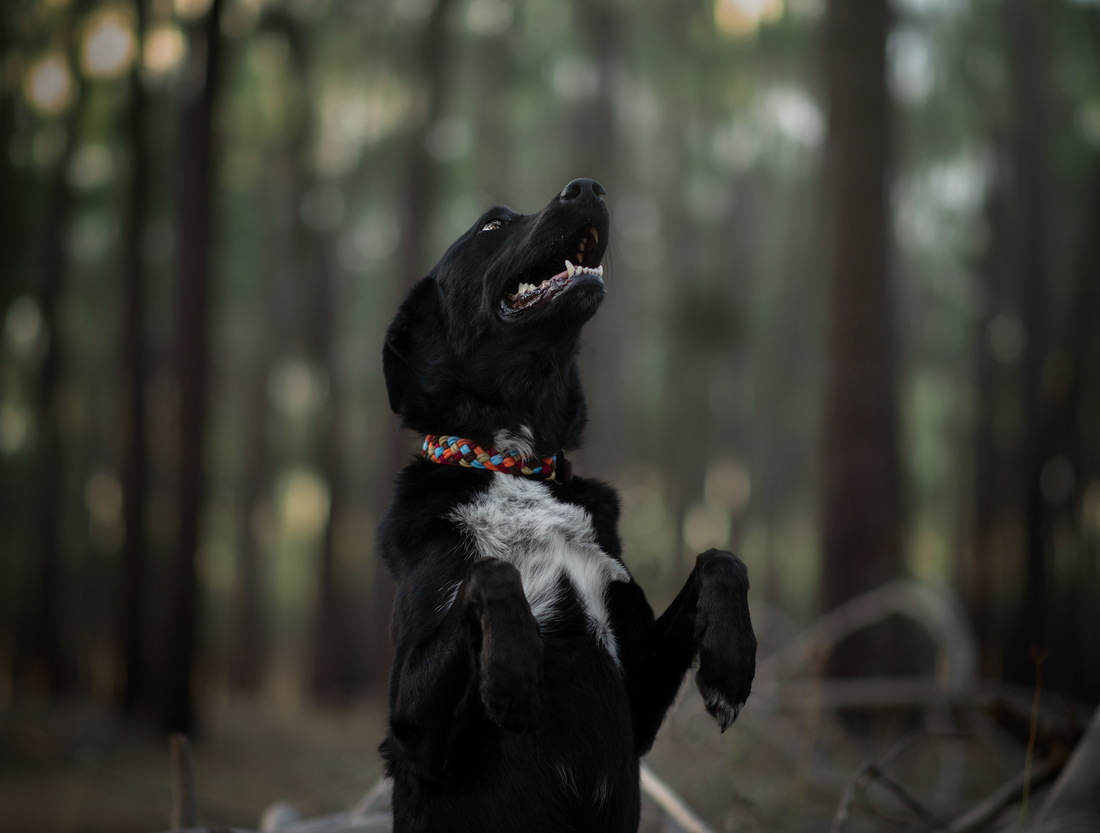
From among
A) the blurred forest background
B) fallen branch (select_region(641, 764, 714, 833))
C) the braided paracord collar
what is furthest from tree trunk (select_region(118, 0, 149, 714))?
the braided paracord collar

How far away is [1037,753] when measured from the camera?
3.32 meters

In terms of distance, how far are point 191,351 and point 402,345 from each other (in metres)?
7.57

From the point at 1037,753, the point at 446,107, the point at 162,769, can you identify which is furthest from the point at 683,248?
the point at 1037,753

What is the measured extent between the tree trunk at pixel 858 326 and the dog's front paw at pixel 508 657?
5.32 metres

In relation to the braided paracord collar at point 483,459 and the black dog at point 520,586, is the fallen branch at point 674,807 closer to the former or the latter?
the black dog at point 520,586

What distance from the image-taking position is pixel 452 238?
43.3ft

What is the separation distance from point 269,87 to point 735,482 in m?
15.0

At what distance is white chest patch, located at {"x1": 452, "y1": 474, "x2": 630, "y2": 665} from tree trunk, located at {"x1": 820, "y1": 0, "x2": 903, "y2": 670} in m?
4.91

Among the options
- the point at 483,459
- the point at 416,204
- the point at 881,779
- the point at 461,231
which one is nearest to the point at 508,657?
the point at 483,459

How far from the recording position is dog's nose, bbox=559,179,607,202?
98.0 inches

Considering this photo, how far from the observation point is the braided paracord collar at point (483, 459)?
2324mm

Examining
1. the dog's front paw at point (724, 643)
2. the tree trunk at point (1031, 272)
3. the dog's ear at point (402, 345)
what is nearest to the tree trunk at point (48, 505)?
the dog's ear at point (402, 345)

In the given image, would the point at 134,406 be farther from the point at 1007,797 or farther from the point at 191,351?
the point at 1007,797

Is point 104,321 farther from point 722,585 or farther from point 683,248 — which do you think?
point 722,585
